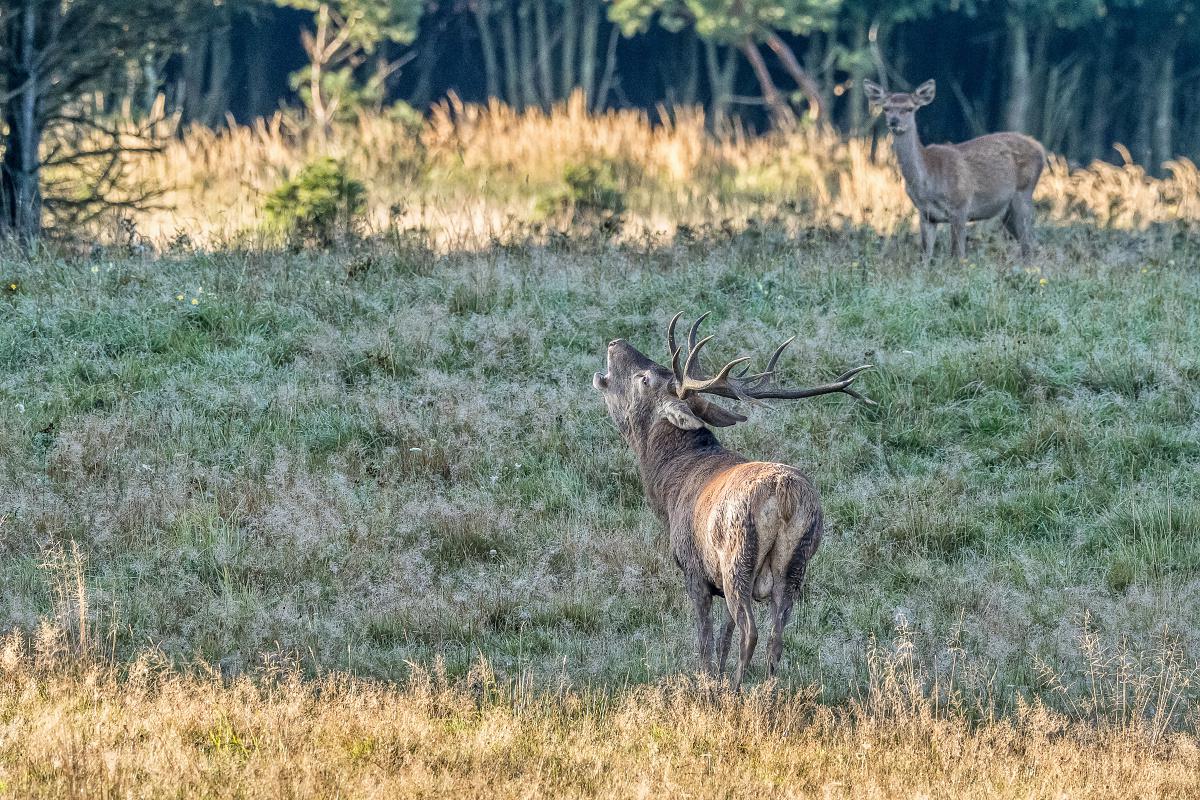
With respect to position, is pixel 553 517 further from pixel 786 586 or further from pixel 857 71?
pixel 857 71

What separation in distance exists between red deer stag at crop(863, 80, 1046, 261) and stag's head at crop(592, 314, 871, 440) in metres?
6.89

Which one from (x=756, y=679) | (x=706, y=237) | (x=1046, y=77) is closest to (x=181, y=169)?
(x=706, y=237)

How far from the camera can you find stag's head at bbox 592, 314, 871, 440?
639 centimetres

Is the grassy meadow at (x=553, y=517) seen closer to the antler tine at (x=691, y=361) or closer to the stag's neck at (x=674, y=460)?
the stag's neck at (x=674, y=460)

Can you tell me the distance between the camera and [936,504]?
846 centimetres

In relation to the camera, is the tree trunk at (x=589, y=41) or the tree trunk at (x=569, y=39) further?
the tree trunk at (x=569, y=39)

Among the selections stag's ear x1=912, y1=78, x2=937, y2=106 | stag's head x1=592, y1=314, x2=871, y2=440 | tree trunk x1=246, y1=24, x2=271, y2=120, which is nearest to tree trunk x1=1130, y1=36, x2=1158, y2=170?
stag's ear x1=912, y1=78, x2=937, y2=106

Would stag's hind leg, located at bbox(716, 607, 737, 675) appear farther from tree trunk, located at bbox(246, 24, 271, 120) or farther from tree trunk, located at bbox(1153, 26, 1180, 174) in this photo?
tree trunk, located at bbox(246, 24, 271, 120)

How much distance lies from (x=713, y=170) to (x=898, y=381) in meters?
9.82

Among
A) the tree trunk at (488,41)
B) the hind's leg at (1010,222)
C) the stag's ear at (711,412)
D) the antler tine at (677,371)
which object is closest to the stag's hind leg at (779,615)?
the stag's ear at (711,412)

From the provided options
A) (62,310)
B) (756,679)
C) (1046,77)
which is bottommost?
(756,679)

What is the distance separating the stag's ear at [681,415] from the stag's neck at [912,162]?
7.77 m

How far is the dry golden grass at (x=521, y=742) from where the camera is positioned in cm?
502

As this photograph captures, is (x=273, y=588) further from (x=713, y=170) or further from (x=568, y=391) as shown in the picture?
(x=713, y=170)
